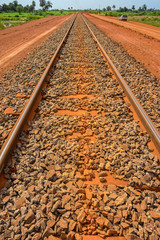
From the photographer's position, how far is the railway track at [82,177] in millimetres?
1905

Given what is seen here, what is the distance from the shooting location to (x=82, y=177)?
246 cm

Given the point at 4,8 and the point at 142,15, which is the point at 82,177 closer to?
the point at 142,15

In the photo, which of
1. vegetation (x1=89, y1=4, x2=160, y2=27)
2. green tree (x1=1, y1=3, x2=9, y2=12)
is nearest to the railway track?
vegetation (x1=89, y1=4, x2=160, y2=27)

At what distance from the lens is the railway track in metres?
1.91

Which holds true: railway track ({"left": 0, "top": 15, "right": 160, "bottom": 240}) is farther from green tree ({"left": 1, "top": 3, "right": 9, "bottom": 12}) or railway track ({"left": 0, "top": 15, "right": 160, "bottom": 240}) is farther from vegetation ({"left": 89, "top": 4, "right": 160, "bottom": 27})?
green tree ({"left": 1, "top": 3, "right": 9, "bottom": 12})

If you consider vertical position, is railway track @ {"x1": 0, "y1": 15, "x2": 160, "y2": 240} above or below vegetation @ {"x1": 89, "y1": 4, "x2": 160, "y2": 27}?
below

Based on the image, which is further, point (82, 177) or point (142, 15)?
point (142, 15)

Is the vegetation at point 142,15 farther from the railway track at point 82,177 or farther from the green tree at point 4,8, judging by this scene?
the green tree at point 4,8

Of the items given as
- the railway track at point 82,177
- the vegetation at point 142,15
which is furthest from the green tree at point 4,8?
the railway track at point 82,177

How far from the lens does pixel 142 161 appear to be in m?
2.67

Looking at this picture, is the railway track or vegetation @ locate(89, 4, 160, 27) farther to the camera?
vegetation @ locate(89, 4, 160, 27)

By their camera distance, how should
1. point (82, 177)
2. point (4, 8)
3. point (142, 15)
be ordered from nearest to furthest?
point (82, 177), point (142, 15), point (4, 8)

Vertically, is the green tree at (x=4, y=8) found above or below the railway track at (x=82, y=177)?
above

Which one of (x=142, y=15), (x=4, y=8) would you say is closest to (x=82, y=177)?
(x=142, y=15)
